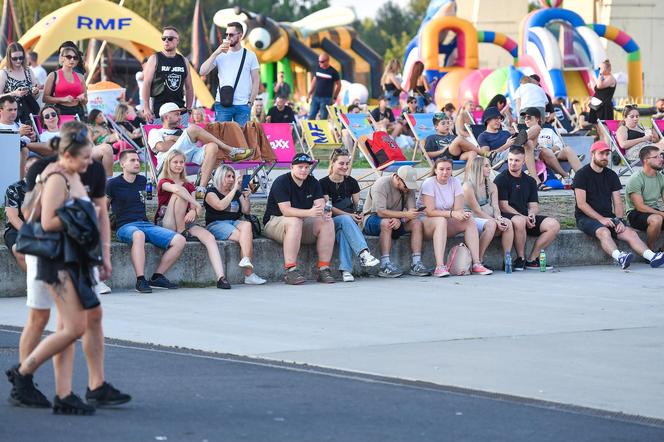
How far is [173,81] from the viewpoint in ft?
50.6

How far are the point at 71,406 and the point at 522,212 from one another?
26.4 feet

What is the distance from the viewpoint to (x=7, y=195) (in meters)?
11.5

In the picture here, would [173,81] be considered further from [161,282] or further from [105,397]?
[105,397]

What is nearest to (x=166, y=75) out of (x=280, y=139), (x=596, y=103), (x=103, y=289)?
(x=280, y=139)

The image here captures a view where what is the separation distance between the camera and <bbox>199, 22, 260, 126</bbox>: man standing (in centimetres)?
1587

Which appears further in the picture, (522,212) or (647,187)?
(647,187)

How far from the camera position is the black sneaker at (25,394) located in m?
7.16

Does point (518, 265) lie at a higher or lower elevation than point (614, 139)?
lower

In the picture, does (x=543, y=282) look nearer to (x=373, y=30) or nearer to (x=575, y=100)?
(x=575, y=100)

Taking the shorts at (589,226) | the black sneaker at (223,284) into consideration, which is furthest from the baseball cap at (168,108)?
the shorts at (589,226)

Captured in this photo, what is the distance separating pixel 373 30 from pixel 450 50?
6965cm

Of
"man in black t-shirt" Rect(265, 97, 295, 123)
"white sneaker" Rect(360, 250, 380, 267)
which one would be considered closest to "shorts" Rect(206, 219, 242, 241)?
"white sneaker" Rect(360, 250, 380, 267)

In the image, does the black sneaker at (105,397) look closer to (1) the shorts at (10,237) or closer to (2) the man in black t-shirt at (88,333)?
(2) the man in black t-shirt at (88,333)

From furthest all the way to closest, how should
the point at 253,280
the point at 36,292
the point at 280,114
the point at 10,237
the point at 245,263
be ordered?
the point at 280,114 < the point at 253,280 < the point at 245,263 < the point at 10,237 < the point at 36,292
